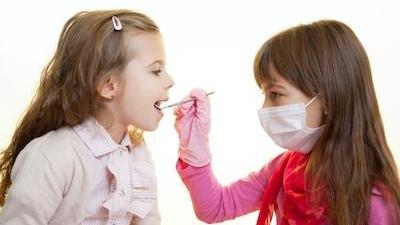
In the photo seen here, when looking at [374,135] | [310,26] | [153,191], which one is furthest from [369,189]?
[153,191]

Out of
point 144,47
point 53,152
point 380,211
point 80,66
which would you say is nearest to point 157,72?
point 144,47

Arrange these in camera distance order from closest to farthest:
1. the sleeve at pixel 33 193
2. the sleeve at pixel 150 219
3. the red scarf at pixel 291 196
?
the sleeve at pixel 33 193, the red scarf at pixel 291 196, the sleeve at pixel 150 219

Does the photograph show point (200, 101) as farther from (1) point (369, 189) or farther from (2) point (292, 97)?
(1) point (369, 189)

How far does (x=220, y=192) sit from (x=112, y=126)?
308mm

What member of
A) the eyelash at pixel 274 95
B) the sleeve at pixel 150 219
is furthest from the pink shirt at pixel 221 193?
the eyelash at pixel 274 95

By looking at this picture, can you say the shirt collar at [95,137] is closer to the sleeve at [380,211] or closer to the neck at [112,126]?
the neck at [112,126]

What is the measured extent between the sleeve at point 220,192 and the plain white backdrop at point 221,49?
128 mm

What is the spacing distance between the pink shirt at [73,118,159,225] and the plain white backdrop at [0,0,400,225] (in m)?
0.30

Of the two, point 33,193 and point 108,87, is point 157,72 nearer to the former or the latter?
point 108,87

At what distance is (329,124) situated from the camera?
991 mm

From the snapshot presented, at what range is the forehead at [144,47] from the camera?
992 mm

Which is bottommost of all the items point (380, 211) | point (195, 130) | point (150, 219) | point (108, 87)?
point (150, 219)

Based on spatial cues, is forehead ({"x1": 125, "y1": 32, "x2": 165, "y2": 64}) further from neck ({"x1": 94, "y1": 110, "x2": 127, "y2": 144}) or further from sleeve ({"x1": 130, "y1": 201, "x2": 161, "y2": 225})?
sleeve ({"x1": 130, "y1": 201, "x2": 161, "y2": 225})

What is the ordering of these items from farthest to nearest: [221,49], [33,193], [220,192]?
[221,49], [220,192], [33,193]
